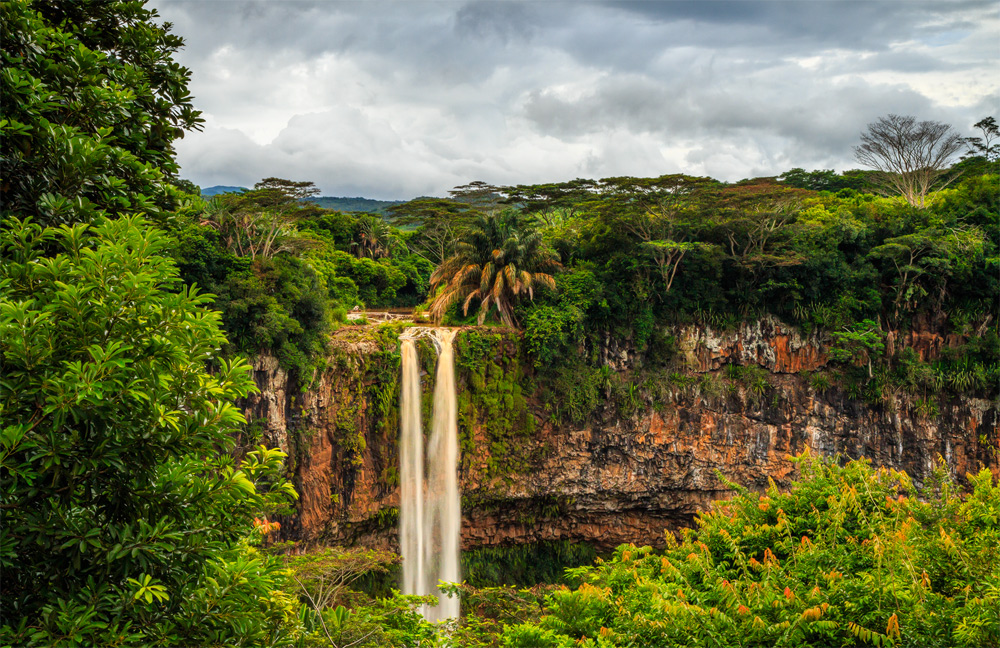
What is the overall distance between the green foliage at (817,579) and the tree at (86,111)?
499 centimetres

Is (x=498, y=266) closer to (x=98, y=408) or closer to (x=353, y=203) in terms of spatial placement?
(x=98, y=408)

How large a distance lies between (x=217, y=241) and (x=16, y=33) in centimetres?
1273

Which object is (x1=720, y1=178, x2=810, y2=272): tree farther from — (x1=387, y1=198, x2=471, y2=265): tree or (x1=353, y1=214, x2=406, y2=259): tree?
(x1=353, y1=214, x2=406, y2=259): tree

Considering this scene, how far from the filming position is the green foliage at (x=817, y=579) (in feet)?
15.3

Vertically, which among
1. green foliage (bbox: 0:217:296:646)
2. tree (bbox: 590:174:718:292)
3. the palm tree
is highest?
tree (bbox: 590:174:718:292)

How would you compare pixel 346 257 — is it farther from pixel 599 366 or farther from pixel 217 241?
pixel 599 366

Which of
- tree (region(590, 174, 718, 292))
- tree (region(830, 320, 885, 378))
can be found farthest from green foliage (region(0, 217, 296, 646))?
tree (region(830, 320, 885, 378))

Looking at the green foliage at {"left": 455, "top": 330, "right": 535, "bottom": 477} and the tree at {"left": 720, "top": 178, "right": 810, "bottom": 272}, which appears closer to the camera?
the green foliage at {"left": 455, "top": 330, "right": 535, "bottom": 477}

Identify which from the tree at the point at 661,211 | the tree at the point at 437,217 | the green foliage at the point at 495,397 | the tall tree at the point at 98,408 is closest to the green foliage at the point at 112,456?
the tall tree at the point at 98,408

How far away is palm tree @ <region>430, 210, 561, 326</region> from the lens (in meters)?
18.4

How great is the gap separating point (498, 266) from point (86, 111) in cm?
1496

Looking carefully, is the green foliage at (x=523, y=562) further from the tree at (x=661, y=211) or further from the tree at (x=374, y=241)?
the tree at (x=374, y=241)

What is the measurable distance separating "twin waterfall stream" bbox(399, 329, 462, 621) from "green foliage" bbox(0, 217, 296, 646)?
45.3ft

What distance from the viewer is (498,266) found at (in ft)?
61.6
